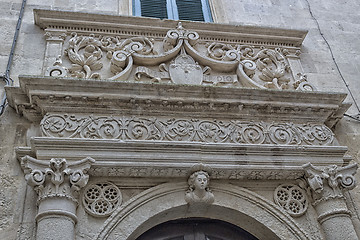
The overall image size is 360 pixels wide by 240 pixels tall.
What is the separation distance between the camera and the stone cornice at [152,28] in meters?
5.26

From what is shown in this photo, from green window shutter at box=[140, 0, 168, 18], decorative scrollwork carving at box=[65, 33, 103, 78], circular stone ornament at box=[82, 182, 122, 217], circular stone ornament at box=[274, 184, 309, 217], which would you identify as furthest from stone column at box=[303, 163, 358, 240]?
green window shutter at box=[140, 0, 168, 18]

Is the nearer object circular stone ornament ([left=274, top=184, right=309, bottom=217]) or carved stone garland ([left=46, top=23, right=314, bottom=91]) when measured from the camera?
circular stone ornament ([left=274, top=184, right=309, bottom=217])

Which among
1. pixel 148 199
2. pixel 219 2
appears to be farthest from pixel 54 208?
pixel 219 2

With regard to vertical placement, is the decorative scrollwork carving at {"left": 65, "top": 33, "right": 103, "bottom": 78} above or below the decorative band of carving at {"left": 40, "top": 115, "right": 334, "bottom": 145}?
above

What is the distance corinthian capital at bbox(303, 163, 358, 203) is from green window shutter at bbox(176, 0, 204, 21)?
2.94 m

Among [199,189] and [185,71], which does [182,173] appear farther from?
[185,71]

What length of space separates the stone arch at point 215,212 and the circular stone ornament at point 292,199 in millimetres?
127

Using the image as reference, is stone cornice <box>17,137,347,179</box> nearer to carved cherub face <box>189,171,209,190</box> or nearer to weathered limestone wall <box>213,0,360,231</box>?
carved cherub face <box>189,171,209,190</box>

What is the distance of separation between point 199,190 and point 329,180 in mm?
1437

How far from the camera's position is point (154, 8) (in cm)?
617

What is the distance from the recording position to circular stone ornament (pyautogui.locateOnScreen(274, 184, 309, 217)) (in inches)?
172

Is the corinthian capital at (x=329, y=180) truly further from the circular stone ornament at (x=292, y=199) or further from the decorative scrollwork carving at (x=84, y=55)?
the decorative scrollwork carving at (x=84, y=55)

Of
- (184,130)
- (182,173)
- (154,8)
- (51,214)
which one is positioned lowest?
(51,214)

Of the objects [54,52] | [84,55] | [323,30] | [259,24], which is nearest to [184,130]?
[84,55]
